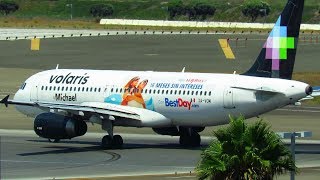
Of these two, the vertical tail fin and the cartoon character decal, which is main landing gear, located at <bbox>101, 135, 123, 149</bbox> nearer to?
the cartoon character decal

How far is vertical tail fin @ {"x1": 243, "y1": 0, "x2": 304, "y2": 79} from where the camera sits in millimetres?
56719

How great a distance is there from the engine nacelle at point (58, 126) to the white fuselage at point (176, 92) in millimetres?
3096

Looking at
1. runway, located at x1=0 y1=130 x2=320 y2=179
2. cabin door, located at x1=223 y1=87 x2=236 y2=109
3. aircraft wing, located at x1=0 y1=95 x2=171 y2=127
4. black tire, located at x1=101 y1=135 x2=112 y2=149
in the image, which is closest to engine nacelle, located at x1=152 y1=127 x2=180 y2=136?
runway, located at x1=0 y1=130 x2=320 y2=179

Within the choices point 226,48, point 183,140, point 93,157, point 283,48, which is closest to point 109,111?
point 183,140

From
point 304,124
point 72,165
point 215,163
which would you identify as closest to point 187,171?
point 72,165

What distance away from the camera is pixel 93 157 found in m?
54.7

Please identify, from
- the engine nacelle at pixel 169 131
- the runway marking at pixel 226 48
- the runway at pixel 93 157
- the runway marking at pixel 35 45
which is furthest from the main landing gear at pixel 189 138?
the runway marking at pixel 35 45

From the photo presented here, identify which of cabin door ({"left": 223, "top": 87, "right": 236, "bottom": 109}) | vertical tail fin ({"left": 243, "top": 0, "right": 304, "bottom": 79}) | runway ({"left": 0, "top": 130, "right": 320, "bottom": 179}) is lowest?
runway ({"left": 0, "top": 130, "right": 320, "bottom": 179})

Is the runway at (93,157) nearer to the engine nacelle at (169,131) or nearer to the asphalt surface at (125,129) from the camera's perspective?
the asphalt surface at (125,129)

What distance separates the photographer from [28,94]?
208ft

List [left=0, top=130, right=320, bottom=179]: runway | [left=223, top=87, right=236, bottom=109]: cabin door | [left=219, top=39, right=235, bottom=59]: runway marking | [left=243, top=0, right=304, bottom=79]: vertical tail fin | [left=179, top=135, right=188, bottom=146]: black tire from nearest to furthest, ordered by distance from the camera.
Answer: [left=0, top=130, right=320, bottom=179]: runway → [left=223, top=87, right=236, bottom=109]: cabin door → [left=243, top=0, right=304, bottom=79]: vertical tail fin → [left=179, top=135, right=188, bottom=146]: black tire → [left=219, top=39, right=235, bottom=59]: runway marking

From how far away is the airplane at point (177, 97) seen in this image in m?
55.6

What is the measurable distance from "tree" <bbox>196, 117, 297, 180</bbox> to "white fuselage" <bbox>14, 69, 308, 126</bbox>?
73.2 feet

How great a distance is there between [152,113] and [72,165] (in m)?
8.67
